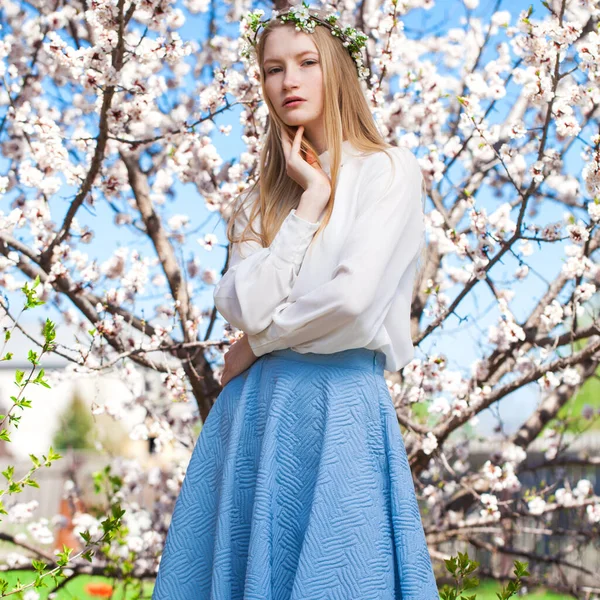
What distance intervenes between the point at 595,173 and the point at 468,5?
2017 millimetres

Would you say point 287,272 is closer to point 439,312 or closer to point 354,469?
point 354,469

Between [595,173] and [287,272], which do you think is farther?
[595,173]

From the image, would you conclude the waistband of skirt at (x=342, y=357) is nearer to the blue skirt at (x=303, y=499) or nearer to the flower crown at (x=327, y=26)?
the blue skirt at (x=303, y=499)

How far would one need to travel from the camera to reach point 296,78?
1.62 m

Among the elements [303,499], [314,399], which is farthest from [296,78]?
[303,499]

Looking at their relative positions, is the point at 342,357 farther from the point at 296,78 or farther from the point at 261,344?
the point at 296,78

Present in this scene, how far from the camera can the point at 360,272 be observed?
1368 mm

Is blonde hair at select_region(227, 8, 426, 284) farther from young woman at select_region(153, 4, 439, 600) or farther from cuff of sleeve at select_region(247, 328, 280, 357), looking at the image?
cuff of sleeve at select_region(247, 328, 280, 357)

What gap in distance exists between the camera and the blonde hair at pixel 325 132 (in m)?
1.64

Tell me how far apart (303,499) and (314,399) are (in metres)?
0.17

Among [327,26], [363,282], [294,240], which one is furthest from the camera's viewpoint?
[327,26]

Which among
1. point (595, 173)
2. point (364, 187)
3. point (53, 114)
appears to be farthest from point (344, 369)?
point (53, 114)

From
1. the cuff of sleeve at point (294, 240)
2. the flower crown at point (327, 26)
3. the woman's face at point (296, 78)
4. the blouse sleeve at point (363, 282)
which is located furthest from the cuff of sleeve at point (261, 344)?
the flower crown at point (327, 26)

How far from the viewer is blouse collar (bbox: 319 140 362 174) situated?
1.62m
